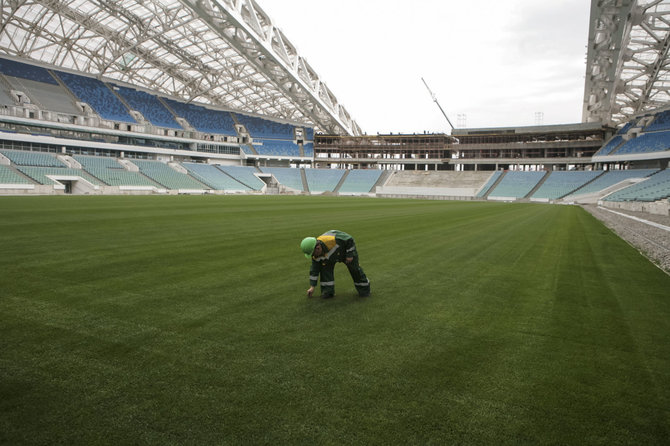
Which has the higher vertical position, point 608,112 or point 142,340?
point 608,112

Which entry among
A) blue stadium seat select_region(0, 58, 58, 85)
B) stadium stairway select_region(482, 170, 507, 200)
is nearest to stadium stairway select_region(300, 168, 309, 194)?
stadium stairway select_region(482, 170, 507, 200)

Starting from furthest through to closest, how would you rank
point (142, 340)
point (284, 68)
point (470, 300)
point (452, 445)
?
point (284, 68)
point (470, 300)
point (142, 340)
point (452, 445)

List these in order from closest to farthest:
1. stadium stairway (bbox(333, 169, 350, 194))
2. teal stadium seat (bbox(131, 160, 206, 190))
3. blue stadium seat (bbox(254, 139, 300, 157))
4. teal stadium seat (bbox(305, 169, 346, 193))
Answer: teal stadium seat (bbox(131, 160, 206, 190)), stadium stairway (bbox(333, 169, 350, 194)), teal stadium seat (bbox(305, 169, 346, 193)), blue stadium seat (bbox(254, 139, 300, 157))

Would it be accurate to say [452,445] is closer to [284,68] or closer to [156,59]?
[284,68]

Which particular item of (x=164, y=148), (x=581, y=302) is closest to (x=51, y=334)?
(x=581, y=302)

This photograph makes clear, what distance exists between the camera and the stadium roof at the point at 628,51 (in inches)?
1094

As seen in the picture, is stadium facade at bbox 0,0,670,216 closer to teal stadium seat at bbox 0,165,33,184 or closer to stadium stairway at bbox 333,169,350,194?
teal stadium seat at bbox 0,165,33,184

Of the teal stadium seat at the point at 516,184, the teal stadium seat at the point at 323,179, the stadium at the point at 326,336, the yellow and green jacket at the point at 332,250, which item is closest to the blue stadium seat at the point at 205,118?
the teal stadium seat at the point at 323,179

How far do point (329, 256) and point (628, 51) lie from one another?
42440 millimetres

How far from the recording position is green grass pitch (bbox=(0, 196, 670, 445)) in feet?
9.05

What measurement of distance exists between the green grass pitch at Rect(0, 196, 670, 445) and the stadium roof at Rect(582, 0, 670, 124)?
29513mm

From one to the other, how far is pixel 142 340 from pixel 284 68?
41923 millimetres

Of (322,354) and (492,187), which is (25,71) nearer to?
(322,354)

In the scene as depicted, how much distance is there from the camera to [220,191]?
5678 cm
